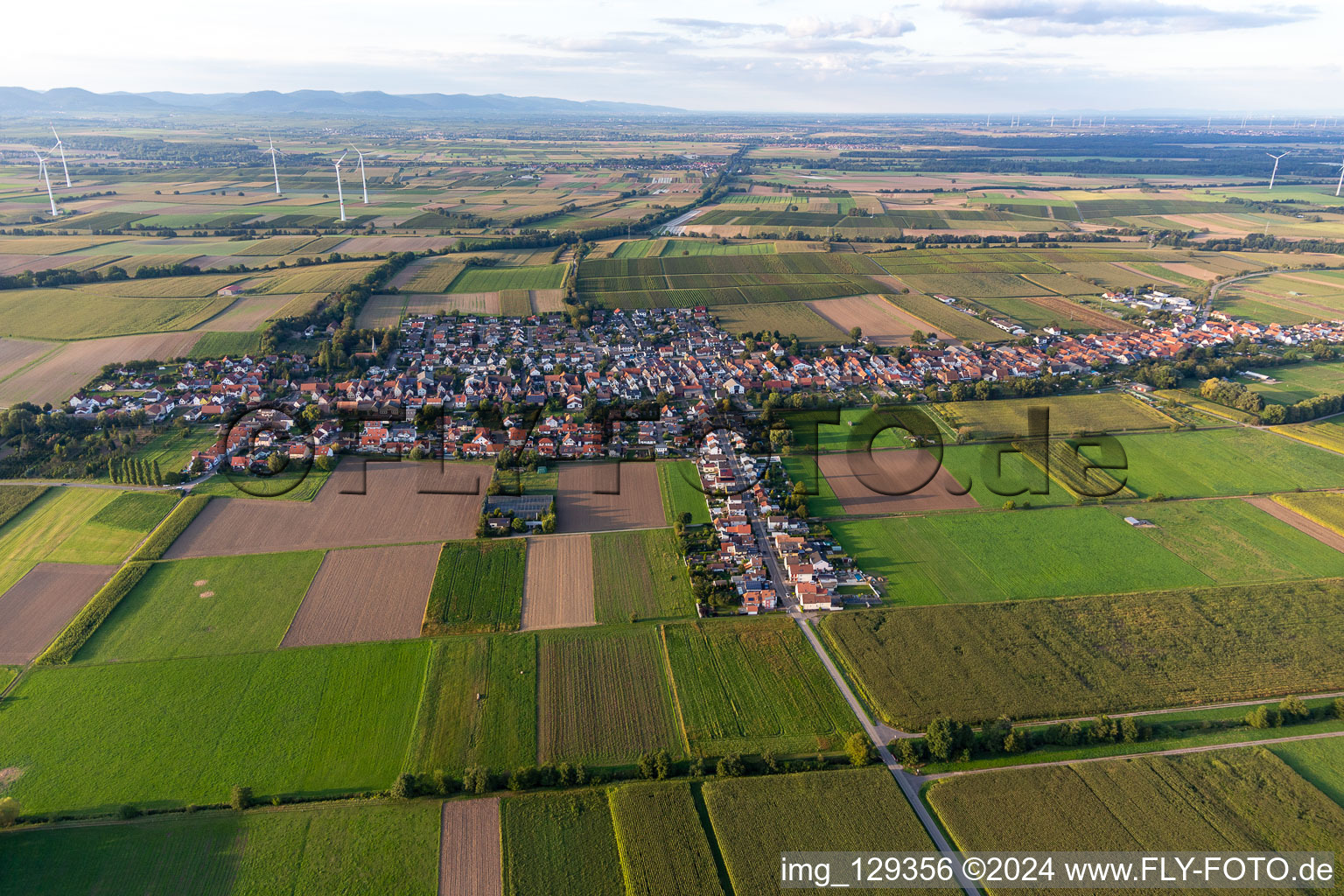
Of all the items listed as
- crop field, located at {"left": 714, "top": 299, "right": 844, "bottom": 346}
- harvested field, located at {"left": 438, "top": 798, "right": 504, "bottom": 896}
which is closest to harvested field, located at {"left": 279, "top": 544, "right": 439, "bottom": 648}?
harvested field, located at {"left": 438, "top": 798, "right": 504, "bottom": 896}

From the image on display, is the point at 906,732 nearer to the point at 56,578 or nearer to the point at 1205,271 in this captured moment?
the point at 56,578

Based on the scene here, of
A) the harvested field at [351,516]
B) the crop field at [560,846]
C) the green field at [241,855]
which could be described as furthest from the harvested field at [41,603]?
the crop field at [560,846]

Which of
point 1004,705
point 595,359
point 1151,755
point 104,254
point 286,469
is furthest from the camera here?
point 104,254

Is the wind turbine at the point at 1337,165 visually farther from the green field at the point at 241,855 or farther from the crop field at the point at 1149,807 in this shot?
the green field at the point at 241,855

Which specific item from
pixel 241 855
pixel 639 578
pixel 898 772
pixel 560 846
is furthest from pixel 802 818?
pixel 241 855

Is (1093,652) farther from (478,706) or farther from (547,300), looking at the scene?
(547,300)

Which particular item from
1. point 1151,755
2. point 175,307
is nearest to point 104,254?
point 175,307
